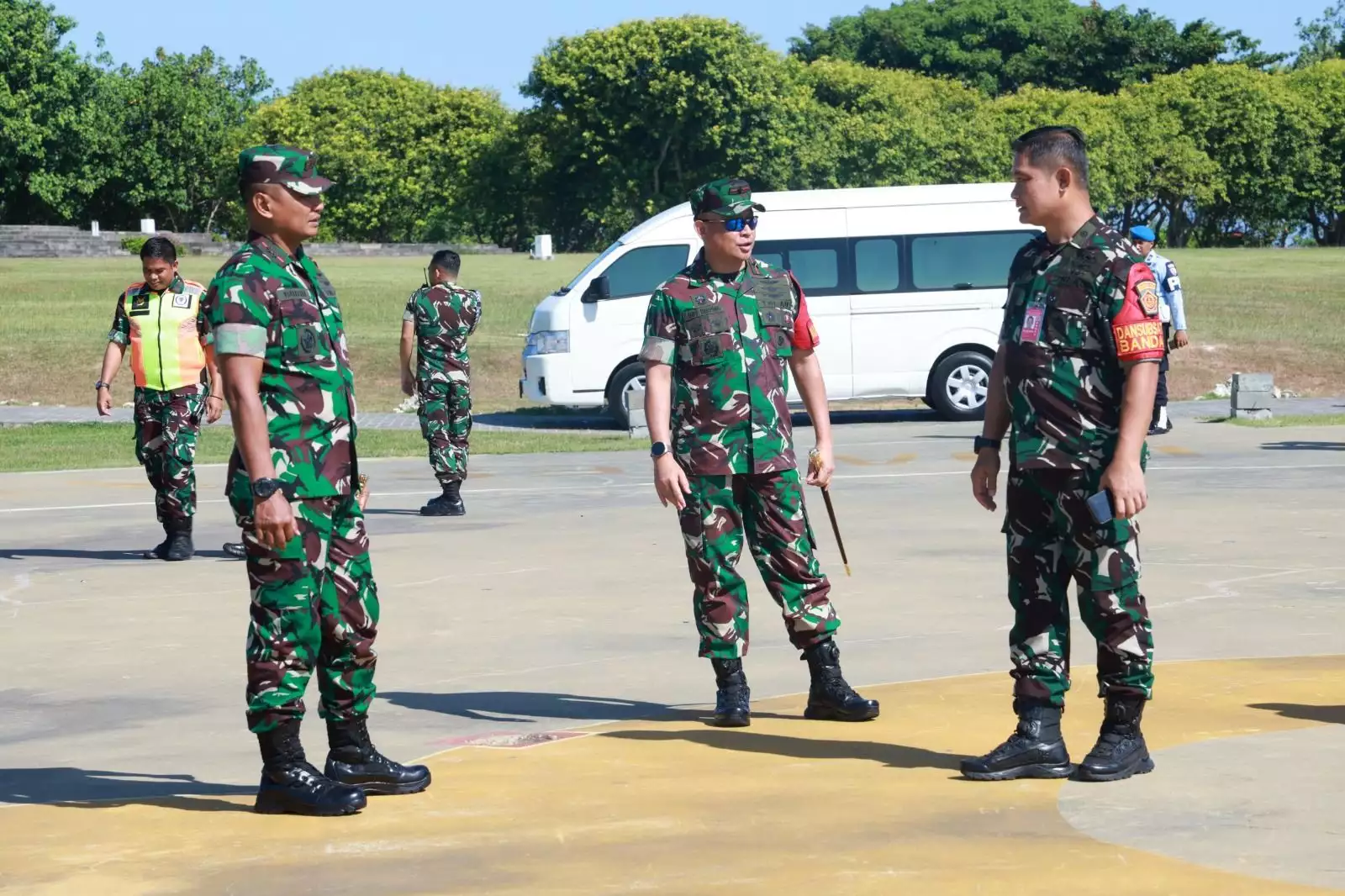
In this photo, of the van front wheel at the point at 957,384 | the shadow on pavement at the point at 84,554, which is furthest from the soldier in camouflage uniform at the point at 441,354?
the van front wheel at the point at 957,384

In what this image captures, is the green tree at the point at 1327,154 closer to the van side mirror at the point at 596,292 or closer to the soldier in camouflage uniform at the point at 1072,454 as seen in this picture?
the van side mirror at the point at 596,292

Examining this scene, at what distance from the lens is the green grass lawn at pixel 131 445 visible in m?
18.4

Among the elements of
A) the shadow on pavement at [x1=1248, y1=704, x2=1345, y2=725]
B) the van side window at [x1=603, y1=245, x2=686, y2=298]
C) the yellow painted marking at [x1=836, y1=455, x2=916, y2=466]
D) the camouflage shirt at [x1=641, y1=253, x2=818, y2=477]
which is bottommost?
the yellow painted marking at [x1=836, y1=455, x2=916, y2=466]

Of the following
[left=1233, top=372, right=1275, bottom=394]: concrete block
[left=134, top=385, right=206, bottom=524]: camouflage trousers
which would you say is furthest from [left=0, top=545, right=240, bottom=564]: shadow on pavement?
[left=1233, top=372, right=1275, bottom=394]: concrete block

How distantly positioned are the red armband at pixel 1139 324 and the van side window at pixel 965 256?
52.8 ft

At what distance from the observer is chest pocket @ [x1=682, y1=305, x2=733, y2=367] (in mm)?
6652

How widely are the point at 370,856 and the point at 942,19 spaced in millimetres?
106925

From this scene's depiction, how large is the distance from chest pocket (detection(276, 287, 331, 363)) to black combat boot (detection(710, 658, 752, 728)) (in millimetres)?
1981

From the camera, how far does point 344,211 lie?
267ft

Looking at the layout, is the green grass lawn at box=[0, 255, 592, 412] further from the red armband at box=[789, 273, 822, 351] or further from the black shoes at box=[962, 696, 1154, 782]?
the black shoes at box=[962, 696, 1154, 782]

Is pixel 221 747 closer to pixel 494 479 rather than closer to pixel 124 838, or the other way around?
pixel 124 838

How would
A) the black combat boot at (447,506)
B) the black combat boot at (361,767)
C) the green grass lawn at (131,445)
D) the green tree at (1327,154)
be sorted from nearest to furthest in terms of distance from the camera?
1. the black combat boot at (361,767)
2. the black combat boot at (447,506)
3. the green grass lawn at (131,445)
4. the green tree at (1327,154)

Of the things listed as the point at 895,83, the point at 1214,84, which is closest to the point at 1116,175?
the point at 1214,84

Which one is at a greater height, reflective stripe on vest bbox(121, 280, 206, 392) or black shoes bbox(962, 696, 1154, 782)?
reflective stripe on vest bbox(121, 280, 206, 392)
